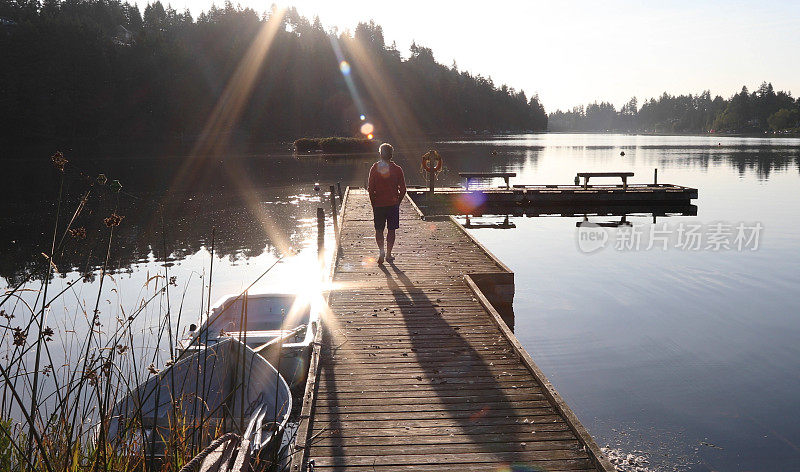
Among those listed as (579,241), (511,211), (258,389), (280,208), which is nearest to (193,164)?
(280,208)

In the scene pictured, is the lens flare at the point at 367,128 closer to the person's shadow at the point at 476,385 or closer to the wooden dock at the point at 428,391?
the wooden dock at the point at 428,391

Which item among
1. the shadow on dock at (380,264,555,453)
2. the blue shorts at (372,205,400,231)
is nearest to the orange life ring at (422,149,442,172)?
the blue shorts at (372,205,400,231)

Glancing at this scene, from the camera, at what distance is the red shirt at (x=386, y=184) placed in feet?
34.5

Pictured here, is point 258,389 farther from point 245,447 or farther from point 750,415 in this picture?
point 750,415

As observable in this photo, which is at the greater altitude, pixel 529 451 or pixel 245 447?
pixel 245 447

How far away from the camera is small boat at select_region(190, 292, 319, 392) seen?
802 cm

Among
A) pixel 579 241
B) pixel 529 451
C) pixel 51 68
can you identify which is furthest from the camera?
pixel 51 68

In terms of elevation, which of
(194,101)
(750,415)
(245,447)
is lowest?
(750,415)

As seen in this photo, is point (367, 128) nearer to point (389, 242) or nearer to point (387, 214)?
point (389, 242)

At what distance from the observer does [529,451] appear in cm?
498

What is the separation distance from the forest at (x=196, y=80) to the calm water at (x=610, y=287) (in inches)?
1799

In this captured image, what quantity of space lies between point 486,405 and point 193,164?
50.6m

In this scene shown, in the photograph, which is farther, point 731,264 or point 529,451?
point 731,264

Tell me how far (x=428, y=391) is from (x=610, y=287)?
10327 millimetres
